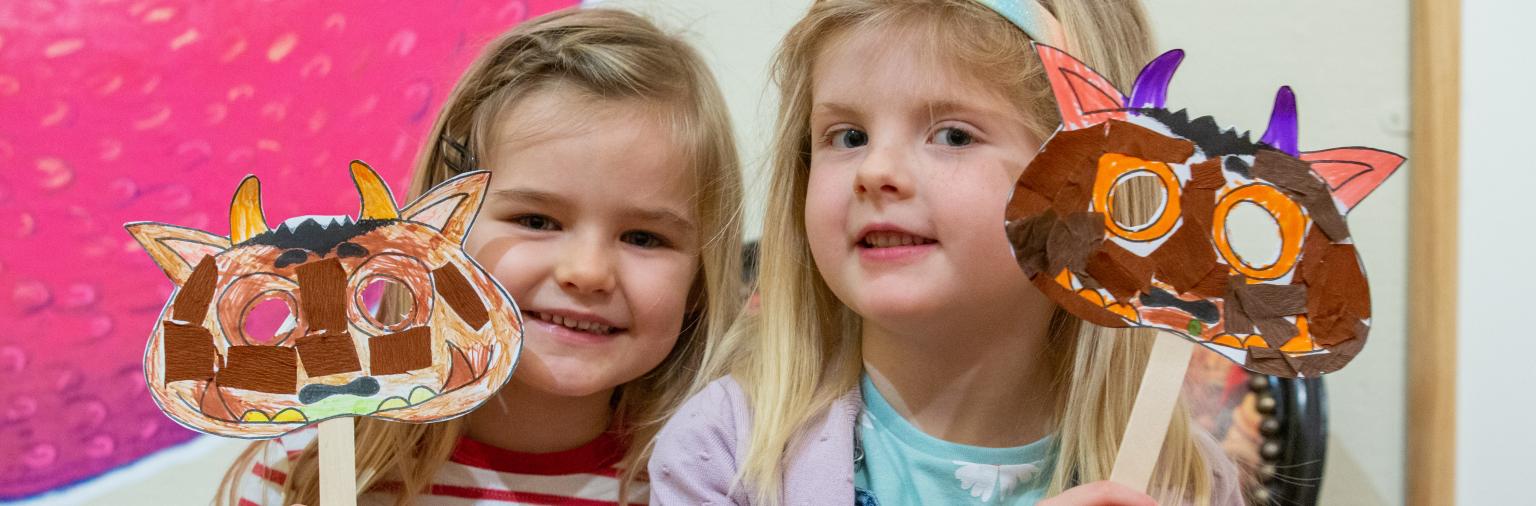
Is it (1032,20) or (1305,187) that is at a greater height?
(1032,20)

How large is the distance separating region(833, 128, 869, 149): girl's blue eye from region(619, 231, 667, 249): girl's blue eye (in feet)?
0.66

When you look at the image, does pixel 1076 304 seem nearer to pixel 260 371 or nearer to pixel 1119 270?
pixel 1119 270

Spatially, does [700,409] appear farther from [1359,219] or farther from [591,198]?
[1359,219]

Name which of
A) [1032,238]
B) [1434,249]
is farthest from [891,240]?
[1434,249]

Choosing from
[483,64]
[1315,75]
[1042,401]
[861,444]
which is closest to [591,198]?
[483,64]

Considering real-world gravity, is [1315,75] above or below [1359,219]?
above

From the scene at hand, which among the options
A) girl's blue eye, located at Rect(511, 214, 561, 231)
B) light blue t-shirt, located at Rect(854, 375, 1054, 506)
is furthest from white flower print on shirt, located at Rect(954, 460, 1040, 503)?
girl's blue eye, located at Rect(511, 214, 561, 231)

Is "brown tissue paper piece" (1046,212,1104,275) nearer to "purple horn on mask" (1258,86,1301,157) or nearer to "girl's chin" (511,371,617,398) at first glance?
"purple horn on mask" (1258,86,1301,157)

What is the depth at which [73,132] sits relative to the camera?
1.16 metres

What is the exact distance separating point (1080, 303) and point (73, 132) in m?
1.02

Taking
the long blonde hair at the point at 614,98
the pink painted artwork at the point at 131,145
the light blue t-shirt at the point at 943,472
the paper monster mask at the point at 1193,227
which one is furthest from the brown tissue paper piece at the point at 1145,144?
the pink painted artwork at the point at 131,145

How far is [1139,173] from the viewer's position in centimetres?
71

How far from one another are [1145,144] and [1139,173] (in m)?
0.02

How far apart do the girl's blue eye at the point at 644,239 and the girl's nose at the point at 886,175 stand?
0.24 m
